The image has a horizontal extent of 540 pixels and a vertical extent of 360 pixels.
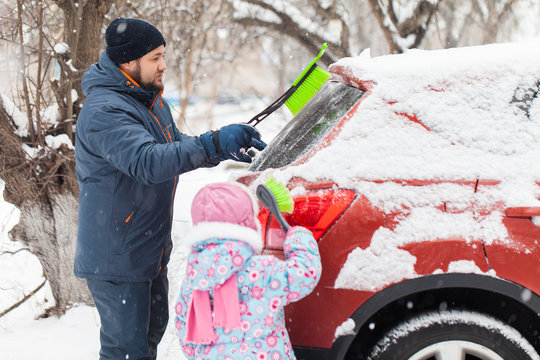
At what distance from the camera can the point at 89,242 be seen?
7.98ft

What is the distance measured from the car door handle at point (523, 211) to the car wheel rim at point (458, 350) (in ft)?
1.85

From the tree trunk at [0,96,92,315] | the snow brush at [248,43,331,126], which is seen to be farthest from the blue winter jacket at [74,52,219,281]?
the tree trunk at [0,96,92,315]

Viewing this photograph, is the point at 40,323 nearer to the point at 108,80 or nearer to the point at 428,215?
the point at 108,80

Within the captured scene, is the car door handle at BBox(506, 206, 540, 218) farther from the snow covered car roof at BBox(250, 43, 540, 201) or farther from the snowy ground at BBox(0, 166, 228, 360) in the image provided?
the snowy ground at BBox(0, 166, 228, 360)

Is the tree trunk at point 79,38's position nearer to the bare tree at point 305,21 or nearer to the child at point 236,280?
the child at point 236,280

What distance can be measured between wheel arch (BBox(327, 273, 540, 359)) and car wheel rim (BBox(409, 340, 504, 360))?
0.15 meters

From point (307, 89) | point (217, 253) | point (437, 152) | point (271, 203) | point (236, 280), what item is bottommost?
point (236, 280)

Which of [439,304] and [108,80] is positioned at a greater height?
[108,80]

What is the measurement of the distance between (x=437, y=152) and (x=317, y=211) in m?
0.58

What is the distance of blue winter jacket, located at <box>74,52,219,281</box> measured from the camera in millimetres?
2246

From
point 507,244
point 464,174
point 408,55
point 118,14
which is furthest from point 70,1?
point 507,244

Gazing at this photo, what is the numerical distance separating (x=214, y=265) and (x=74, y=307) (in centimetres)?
285

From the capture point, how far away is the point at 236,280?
6.36 ft

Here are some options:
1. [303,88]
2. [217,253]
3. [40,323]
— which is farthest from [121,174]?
[40,323]
